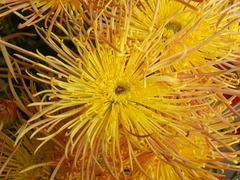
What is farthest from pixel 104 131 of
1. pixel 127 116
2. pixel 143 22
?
pixel 143 22

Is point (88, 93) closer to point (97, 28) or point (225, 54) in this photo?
point (97, 28)

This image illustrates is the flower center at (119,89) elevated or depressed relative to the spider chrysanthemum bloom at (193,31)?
depressed

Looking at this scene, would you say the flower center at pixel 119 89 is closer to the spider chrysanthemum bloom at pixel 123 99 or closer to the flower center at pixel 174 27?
the spider chrysanthemum bloom at pixel 123 99

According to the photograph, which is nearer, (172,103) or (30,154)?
(172,103)

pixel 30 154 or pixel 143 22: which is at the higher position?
pixel 143 22

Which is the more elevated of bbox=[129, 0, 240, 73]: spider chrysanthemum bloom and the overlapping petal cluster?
bbox=[129, 0, 240, 73]: spider chrysanthemum bloom

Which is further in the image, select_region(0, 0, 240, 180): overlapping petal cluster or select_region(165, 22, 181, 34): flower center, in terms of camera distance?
select_region(165, 22, 181, 34): flower center

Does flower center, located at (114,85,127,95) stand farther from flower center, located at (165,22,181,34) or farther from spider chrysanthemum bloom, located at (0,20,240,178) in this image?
flower center, located at (165,22,181,34)

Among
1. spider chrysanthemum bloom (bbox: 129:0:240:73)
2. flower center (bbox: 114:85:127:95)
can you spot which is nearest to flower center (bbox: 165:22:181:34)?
spider chrysanthemum bloom (bbox: 129:0:240:73)

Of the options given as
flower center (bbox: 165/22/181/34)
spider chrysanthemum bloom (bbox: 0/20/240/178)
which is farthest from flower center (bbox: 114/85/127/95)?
flower center (bbox: 165/22/181/34)

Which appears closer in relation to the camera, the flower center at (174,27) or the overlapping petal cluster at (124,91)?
the overlapping petal cluster at (124,91)

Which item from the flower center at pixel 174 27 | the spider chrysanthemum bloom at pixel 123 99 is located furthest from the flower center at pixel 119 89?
the flower center at pixel 174 27
